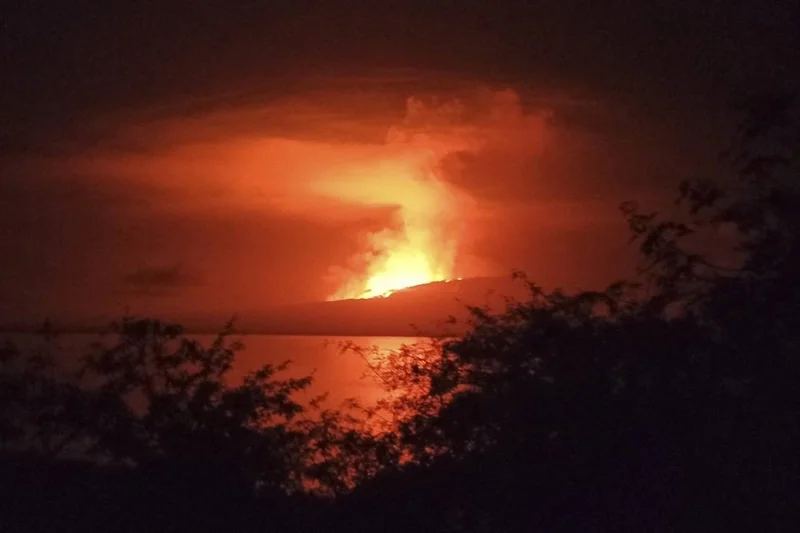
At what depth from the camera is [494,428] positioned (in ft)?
38.5

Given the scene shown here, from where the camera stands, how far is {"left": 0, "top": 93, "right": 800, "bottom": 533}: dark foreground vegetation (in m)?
10.8

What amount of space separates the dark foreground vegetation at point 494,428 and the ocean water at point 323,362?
0.27 m

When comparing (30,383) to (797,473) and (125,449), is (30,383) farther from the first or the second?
(797,473)

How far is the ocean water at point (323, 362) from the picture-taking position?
13.6m

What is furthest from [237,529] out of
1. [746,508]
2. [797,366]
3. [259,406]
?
[797,366]

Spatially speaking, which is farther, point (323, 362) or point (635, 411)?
point (323, 362)

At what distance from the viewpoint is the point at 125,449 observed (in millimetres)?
13609

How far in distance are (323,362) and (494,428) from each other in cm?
453

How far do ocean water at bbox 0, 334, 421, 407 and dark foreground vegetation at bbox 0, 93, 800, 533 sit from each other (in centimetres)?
27

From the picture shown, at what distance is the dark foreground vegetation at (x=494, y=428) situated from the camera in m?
10.8

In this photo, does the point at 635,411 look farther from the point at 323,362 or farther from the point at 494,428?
the point at 323,362

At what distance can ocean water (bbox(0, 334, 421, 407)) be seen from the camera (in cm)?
1365

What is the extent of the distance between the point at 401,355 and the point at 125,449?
3703 millimetres

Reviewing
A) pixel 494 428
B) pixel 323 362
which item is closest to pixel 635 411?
pixel 494 428
